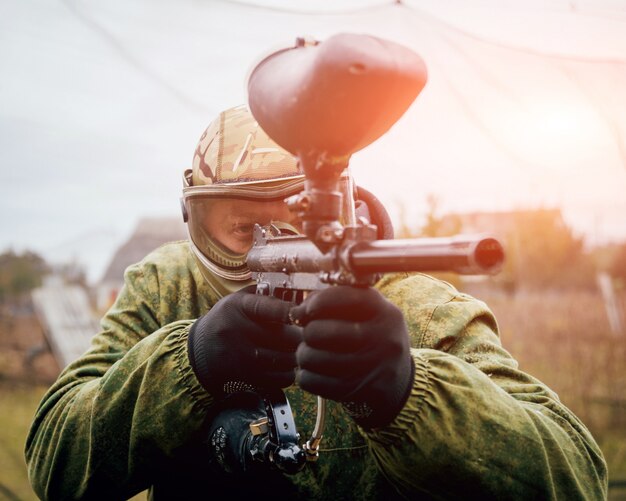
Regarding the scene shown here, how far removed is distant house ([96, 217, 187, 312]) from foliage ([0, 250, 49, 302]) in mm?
1303

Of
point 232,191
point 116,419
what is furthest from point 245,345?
point 232,191

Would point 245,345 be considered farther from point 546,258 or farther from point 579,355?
point 546,258

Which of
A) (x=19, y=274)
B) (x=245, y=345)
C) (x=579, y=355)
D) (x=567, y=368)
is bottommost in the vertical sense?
(x=567, y=368)

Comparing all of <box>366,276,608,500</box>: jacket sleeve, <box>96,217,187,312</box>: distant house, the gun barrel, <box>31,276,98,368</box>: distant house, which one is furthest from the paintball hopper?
<box>96,217,187,312</box>: distant house

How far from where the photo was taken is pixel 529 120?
14.3 ft

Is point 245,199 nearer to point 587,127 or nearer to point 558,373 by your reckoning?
point 587,127

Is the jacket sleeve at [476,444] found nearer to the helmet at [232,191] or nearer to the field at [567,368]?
the helmet at [232,191]

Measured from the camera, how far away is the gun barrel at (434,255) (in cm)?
103

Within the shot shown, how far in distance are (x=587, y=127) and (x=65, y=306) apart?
576 centimetres

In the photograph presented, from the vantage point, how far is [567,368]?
7.21 meters

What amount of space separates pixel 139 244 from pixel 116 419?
7.00 m

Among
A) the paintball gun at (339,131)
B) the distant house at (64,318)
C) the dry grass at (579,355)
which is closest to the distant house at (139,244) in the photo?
the distant house at (64,318)

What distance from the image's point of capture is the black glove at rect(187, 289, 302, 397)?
5.31 feet

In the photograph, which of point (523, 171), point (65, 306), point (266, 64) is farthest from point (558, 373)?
point (266, 64)
